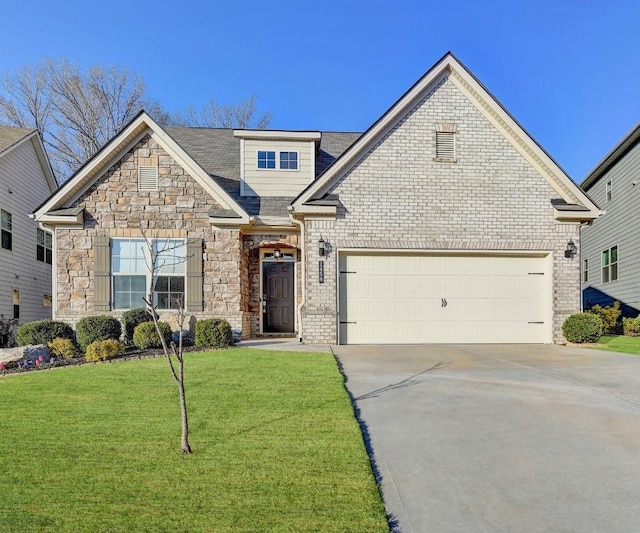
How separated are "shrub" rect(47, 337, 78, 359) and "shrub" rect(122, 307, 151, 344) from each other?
1330mm

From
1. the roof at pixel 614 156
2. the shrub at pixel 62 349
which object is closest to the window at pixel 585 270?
the roof at pixel 614 156

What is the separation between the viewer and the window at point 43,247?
16.5 meters

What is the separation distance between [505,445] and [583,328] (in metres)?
7.98

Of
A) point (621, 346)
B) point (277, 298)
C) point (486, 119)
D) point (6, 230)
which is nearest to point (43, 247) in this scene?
point (6, 230)

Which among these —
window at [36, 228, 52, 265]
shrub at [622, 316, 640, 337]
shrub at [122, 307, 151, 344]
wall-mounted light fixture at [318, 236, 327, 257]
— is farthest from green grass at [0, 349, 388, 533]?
shrub at [622, 316, 640, 337]

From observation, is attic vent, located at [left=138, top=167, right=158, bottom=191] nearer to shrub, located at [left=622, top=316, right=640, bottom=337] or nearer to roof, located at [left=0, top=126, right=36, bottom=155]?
roof, located at [left=0, top=126, right=36, bottom=155]

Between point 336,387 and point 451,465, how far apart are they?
2.47 metres

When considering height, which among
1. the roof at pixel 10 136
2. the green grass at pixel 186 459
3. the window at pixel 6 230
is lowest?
the green grass at pixel 186 459

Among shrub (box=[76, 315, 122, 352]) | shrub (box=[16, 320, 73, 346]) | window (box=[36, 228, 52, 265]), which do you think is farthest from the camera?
window (box=[36, 228, 52, 265])

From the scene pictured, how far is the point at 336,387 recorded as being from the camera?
237 inches

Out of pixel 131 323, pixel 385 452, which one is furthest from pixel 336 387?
pixel 131 323

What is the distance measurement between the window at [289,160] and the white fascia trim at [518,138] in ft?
15.3

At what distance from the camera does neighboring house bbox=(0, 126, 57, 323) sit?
14023 millimetres

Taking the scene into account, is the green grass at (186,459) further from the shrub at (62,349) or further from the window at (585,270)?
the window at (585,270)
